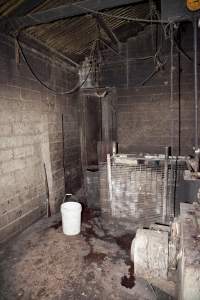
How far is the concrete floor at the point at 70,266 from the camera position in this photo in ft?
7.80

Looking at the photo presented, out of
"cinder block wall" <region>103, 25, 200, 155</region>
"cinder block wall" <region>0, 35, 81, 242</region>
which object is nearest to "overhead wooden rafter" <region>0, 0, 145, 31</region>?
"cinder block wall" <region>0, 35, 81, 242</region>

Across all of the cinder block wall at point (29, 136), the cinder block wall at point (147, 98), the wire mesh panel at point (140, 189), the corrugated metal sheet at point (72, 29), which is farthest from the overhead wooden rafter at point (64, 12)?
the cinder block wall at point (147, 98)

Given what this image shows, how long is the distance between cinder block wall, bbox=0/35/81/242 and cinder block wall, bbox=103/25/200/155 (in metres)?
1.31

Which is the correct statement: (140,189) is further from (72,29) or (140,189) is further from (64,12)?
(72,29)

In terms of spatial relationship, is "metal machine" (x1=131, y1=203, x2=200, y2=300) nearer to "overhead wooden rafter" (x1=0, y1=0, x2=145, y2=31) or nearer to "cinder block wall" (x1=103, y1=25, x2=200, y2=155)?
"overhead wooden rafter" (x1=0, y1=0, x2=145, y2=31)

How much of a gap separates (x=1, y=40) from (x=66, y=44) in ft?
4.86

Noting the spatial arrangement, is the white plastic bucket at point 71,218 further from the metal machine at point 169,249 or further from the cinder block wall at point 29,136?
the metal machine at point 169,249

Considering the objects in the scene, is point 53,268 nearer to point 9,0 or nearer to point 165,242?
point 165,242

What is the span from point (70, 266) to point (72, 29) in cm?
393

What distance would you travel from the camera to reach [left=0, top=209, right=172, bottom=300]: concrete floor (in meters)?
2.38

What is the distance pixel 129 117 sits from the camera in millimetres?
5500

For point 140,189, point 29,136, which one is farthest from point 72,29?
point 140,189

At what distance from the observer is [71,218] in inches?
137

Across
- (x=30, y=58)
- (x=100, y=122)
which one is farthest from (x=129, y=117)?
(x=30, y=58)
